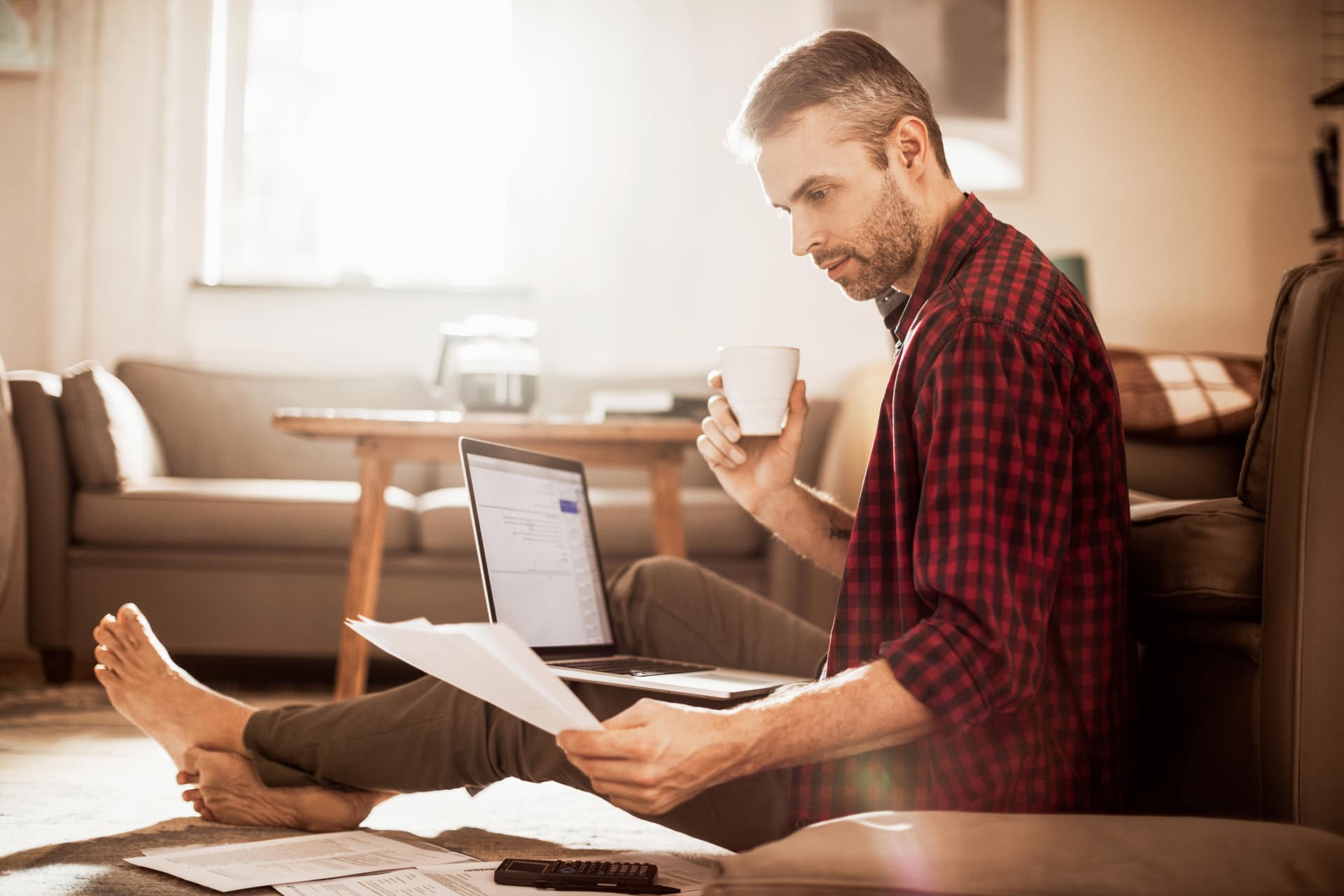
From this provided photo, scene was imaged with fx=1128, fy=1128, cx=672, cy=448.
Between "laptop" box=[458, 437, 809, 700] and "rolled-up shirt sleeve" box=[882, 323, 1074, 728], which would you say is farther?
"laptop" box=[458, 437, 809, 700]

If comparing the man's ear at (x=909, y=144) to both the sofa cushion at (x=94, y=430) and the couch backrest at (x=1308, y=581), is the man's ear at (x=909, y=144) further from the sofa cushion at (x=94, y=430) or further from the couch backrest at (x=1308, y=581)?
the sofa cushion at (x=94, y=430)

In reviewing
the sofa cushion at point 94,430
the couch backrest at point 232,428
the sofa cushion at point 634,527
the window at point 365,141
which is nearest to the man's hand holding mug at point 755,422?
the sofa cushion at point 634,527

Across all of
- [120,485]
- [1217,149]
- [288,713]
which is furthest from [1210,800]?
[1217,149]

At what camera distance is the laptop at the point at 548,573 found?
1238 mm

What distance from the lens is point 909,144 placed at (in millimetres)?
1055

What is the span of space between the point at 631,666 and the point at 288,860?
406mm

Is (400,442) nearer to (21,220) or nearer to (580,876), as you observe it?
(580,876)

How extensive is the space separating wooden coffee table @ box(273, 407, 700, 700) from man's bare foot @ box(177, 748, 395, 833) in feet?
2.54

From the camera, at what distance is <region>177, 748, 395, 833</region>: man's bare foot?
1.31m

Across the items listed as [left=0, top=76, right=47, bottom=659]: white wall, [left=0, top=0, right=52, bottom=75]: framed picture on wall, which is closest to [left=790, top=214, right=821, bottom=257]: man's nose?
[left=0, top=76, right=47, bottom=659]: white wall

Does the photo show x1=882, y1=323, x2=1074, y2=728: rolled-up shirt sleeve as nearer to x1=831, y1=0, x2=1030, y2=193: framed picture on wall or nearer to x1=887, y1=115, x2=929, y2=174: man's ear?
x1=887, y1=115, x2=929, y2=174: man's ear

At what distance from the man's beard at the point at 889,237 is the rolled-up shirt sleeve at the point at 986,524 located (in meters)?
0.22

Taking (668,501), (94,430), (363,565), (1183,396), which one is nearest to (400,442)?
(363,565)

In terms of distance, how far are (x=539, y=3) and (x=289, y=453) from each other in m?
1.75
